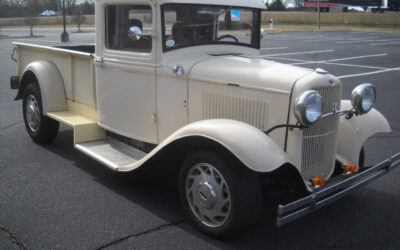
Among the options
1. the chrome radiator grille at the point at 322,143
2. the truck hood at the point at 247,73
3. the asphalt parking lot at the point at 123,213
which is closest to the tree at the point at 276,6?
the asphalt parking lot at the point at 123,213

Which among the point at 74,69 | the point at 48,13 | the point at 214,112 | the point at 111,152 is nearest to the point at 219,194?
the point at 214,112

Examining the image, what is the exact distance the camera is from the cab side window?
13.3 ft

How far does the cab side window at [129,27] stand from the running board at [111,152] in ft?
3.43

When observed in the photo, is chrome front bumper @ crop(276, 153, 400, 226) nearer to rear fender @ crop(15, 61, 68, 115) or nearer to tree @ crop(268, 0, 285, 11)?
rear fender @ crop(15, 61, 68, 115)

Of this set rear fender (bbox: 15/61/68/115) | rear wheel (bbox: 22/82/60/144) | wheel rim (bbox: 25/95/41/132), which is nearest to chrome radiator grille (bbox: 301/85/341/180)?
rear fender (bbox: 15/61/68/115)

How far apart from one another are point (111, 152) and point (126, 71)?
0.85 m

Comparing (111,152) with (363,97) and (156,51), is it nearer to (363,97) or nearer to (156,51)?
(156,51)

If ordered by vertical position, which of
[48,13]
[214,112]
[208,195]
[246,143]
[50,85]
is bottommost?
[208,195]

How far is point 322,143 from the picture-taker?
362 cm

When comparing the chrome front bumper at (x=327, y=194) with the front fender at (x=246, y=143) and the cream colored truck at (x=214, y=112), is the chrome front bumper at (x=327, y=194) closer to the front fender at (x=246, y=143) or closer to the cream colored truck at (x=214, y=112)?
the cream colored truck at (x=214, y=112)

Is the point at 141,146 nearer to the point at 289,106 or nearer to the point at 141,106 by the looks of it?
the point at 141,106

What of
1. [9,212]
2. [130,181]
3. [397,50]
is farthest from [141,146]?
[397,50]

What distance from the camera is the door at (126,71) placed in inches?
163

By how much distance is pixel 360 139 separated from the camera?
13.1 ft
